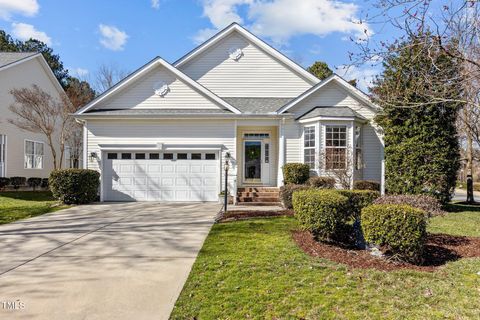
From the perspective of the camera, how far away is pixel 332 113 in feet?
44.4

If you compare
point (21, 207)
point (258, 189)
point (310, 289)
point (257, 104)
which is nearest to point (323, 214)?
point (310, 289)

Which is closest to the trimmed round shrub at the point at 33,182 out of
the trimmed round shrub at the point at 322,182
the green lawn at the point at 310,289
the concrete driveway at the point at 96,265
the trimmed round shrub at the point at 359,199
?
the concrete driveway at the point at 96,265

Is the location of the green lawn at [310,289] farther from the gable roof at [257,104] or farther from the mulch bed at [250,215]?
the gable roof at [257,104]

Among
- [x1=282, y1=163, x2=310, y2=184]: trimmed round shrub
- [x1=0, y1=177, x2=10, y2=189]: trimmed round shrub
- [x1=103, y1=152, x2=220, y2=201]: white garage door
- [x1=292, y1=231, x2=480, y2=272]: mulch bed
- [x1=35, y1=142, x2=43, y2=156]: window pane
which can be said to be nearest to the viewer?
[x1=292, y1=231, x2=480, y2=272]: mulch bed

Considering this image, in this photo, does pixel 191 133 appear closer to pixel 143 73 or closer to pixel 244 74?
pixel 143 73

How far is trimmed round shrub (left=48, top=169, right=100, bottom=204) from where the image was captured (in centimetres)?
1266

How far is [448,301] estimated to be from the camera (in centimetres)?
398

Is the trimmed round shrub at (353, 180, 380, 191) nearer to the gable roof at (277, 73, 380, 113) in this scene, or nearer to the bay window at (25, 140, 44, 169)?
the gable roof at (277, 73, 380, 113)

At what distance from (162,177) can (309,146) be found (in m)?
6.67

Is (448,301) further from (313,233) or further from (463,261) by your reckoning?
(313,233)

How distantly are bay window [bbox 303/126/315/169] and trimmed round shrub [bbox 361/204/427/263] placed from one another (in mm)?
8267

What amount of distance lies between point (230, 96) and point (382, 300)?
1353 cm

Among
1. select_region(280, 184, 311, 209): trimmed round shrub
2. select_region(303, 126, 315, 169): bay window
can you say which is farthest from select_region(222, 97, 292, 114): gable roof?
select_region(280, 184, 311, 209): trimmed round shrub

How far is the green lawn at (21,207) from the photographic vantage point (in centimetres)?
1028
